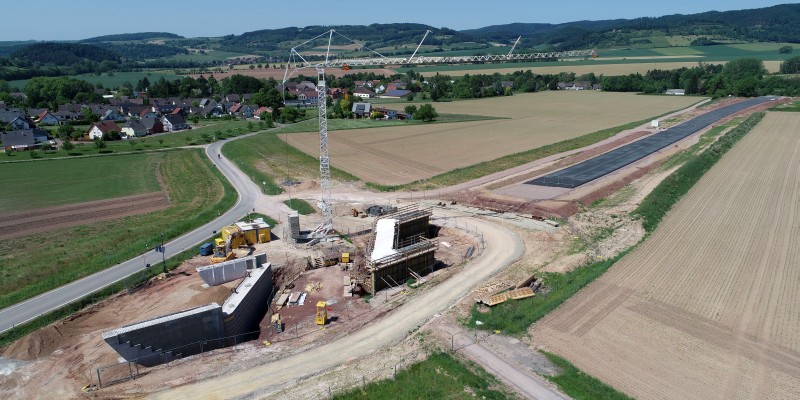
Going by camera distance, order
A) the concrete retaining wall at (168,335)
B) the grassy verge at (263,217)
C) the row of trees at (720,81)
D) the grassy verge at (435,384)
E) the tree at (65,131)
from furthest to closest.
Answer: the row of trees at (720,81) < the tree at (65,131) < the grassy verge at (263,217) < the concrete retaining wall at (168,335) < the grassy verge at (435,384)

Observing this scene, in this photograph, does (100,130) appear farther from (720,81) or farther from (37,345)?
(720,81)

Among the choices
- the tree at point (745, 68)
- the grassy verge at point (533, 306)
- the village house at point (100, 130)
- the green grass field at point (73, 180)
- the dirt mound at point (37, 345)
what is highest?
the tree at point (745, 68)

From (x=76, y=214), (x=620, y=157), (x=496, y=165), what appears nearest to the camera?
(x=76, y=214)

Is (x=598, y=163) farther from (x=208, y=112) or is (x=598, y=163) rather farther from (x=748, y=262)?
(x=208, y=112)

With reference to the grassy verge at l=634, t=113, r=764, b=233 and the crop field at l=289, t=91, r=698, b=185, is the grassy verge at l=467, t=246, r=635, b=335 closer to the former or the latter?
the grassy verge at l=634, t=113, r=764, b=233

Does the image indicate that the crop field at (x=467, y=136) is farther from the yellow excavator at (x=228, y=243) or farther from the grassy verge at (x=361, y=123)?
the yellow excavator at (x=228, y=243)

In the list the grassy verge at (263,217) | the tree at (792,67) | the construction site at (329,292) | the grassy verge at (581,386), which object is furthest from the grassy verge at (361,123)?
the tree at (792,67)

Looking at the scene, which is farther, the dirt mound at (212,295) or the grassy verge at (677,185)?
the grassy verge at (677,185)

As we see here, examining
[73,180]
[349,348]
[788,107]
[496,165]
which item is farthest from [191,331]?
[788,107]
